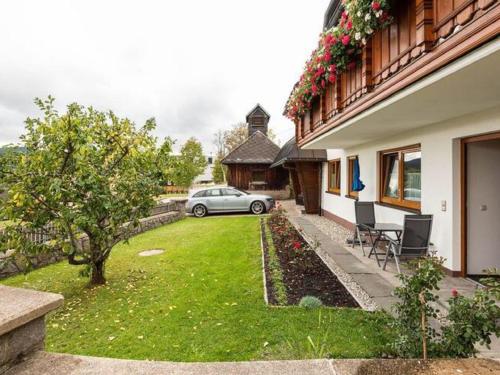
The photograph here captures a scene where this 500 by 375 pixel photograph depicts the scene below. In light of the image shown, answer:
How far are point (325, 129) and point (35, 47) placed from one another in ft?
24.2

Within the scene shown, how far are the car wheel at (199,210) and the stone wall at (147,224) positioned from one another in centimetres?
54

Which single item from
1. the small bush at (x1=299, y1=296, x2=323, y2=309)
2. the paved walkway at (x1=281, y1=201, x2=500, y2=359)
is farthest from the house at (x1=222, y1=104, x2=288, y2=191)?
the small bush at (x1=299, y1=296, x2=323, y2=309)

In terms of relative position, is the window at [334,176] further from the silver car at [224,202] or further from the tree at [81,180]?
the tree at [81,180]

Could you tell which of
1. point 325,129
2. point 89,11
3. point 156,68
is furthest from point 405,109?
point 156,68

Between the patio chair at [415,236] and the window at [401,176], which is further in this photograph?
the window at [401,176]

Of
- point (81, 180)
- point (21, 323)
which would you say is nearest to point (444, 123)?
point (81, 180)

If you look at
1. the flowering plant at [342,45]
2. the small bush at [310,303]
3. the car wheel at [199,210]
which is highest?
the flowering plant at [342,45]

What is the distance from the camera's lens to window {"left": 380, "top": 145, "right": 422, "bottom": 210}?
6.74m

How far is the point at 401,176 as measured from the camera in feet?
24.3

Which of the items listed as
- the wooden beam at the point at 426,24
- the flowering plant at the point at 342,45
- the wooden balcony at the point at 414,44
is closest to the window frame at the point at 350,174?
the flowering plant at the point at 342,45

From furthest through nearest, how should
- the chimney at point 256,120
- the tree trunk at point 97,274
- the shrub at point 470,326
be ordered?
the chimney at point 256,120, the tree trunk at point 97,274, the shrub at point 470,326

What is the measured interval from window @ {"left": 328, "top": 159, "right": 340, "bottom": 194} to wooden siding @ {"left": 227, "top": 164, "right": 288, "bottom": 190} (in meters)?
8.22

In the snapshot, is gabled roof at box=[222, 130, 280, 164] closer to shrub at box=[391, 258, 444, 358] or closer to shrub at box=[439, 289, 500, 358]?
shrub at box=[391, 258, 444, 358]

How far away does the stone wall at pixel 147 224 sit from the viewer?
6.51 metres
